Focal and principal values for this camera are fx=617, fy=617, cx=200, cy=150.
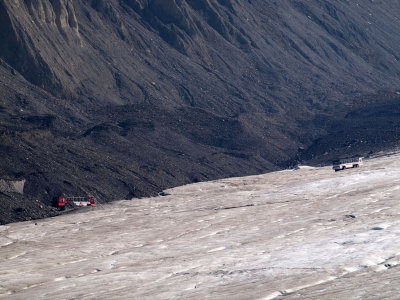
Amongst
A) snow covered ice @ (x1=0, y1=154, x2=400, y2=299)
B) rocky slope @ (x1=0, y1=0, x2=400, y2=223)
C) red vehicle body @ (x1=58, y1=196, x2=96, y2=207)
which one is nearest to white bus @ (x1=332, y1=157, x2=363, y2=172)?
snow covered ice @ (x1=0, y1=154, x2=400, y2=299)

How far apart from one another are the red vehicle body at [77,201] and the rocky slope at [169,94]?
122cm

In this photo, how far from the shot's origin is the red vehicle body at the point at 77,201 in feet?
109

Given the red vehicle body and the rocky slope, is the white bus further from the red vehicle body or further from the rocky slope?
the red vehicle body

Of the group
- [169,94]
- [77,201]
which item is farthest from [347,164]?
[169,94]

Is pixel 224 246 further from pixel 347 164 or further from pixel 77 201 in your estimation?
pixel 347 164

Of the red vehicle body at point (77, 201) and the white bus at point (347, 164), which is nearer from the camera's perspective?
the red vehicle body at point (77, 201)

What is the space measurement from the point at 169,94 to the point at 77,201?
1258 inches

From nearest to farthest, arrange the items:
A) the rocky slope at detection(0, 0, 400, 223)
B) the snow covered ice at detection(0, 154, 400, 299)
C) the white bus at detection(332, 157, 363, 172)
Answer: the snow covered ice at detection(0, 154, 400, 299)
the rocky slope at detection(0, 0, 400, 223)
the white bus at detection(332, 157, 363, 172)

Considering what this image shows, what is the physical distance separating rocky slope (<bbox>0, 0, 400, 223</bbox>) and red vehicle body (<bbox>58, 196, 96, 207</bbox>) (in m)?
1.22

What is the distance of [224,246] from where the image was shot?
2170 cm

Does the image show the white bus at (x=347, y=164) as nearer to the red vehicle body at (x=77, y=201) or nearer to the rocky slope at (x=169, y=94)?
the rocky slope at (x=169, y=94)

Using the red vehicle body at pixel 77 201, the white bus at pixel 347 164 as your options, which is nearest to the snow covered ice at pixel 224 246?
the red vehicle body at pixel 77 201

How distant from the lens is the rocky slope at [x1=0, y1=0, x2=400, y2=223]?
4128cm

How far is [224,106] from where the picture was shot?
219ft
